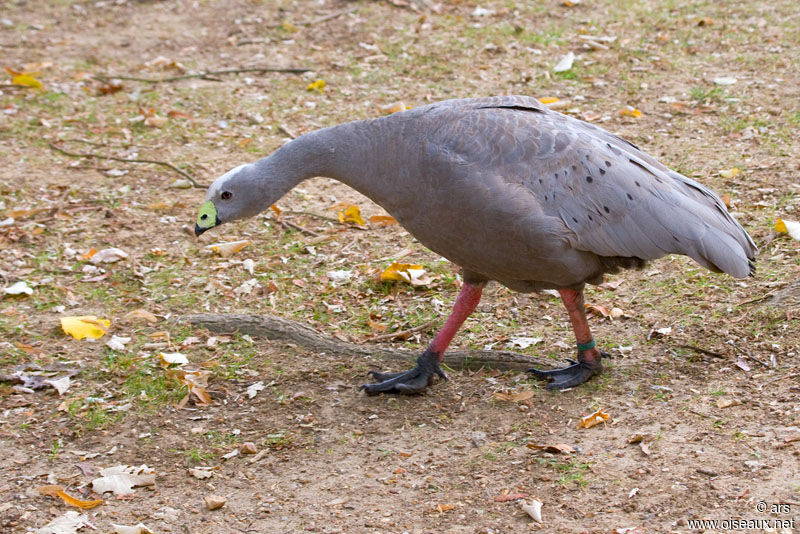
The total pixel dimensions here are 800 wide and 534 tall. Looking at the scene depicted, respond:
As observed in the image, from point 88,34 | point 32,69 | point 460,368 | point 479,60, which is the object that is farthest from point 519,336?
point 88,34

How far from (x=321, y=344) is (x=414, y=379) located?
81 cm

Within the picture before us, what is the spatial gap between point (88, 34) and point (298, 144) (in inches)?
282

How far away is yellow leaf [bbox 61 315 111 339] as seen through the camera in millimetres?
5906

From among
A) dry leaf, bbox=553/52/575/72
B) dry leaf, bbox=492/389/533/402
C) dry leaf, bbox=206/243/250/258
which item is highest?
dry leaf, bbox=553/52/575/72

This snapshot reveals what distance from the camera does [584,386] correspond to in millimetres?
5105

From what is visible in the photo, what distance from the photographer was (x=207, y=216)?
5.29 metres

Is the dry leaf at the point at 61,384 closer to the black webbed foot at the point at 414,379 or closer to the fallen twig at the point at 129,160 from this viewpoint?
the black webbed foot at the point at 414,379

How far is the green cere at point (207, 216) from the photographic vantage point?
5.27 m

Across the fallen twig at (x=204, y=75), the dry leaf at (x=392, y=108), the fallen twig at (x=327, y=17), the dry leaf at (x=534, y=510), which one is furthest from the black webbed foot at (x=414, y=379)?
the fallen twig at (x=327, y=17)

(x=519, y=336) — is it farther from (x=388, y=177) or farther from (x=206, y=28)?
(x=206, y=28)

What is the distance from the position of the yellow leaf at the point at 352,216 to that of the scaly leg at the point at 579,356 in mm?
2493

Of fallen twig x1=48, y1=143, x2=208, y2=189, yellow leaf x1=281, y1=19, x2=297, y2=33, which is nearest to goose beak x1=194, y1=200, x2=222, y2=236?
fallen twig x1=48, y1=143, x2=208, y2=189

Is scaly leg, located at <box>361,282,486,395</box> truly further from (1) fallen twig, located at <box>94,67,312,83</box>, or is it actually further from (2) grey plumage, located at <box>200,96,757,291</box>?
(1) fallen twig, located at <box>94,67,312,83</box>

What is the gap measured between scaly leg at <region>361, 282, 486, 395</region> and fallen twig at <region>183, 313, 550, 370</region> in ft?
0.70
